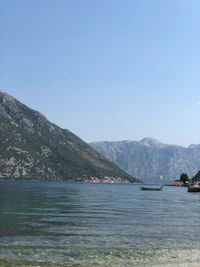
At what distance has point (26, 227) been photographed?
122 ft

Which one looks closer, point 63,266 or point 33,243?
point 63,266

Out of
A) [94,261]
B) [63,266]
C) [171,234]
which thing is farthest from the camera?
[171,234]

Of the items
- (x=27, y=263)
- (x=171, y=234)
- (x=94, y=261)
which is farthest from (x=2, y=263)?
(x=171, y=234)

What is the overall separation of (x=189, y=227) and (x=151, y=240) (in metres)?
11.4

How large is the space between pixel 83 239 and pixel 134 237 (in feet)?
17.1

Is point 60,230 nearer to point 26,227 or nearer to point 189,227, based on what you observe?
point 26,227

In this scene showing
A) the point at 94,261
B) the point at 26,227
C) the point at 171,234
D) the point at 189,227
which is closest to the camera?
the point at 94,261

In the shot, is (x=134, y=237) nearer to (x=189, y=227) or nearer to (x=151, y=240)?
(x=151, y=240)

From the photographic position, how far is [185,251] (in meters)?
27.2

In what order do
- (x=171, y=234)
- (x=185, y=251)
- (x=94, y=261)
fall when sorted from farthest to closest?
(x=171, y=234), (x=185, y=251), (x=94, y=261)

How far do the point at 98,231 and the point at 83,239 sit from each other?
488 cm

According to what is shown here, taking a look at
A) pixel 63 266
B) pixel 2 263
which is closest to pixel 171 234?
pixel 63 266

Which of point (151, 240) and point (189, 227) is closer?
point (151, 240)

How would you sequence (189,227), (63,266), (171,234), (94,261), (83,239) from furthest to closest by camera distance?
(189,227) → (171,234) → (83,239) → (94,261) → (63,266)
